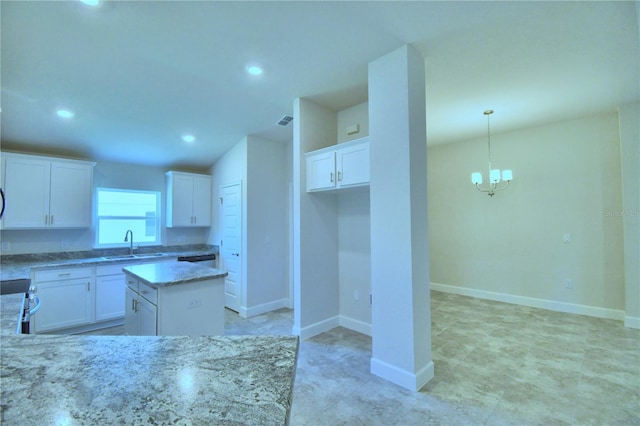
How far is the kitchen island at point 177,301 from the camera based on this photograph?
8.03 ft

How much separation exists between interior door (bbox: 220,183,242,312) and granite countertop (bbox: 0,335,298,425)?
11.3 ft

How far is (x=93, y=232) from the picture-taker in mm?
4422

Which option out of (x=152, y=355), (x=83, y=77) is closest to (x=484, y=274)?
(x=152, y=355)

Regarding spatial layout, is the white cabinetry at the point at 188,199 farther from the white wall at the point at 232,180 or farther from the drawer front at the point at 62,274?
the drawer front at the point at 62,274

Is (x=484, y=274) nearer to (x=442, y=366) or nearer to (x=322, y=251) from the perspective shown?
(x=442, y=366)

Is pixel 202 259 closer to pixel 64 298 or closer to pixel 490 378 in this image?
pixel 64 298

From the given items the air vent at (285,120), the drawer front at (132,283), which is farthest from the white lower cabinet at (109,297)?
the air vent at (285,120)

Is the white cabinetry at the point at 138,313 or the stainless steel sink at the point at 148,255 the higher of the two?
the stainless steel sink at the point at 148,255

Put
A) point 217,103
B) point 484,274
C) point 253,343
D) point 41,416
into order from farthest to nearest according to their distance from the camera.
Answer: point 484,274 → point 217,103 → point 253,343 → point 41,416

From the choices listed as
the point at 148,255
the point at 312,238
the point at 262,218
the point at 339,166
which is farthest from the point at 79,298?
the point at 339,166

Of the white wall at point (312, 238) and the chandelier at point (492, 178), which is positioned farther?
the chandelier at point (492, 178)

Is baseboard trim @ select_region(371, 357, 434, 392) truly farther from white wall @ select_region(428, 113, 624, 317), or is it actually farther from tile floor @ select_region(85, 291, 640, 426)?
white wall @ select_region(428, 113, 624, 317)

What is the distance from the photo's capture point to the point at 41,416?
671 mm

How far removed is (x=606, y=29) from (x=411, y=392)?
3.21 meters
